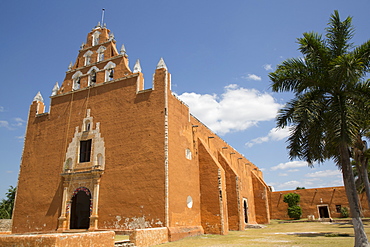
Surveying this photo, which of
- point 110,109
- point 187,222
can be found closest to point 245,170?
point 187,222

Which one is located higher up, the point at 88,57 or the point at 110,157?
the point at 88,57

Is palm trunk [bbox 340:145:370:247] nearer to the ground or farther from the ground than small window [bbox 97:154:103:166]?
nearer to the ground

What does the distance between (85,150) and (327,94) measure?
503 inches

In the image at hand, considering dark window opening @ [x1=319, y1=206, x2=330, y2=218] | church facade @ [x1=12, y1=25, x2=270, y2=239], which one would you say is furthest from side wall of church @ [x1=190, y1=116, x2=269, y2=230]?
dark window opening @ [x1=319, y1=206, x2=330, y2=218]

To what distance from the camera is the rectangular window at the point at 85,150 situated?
16.3 metres

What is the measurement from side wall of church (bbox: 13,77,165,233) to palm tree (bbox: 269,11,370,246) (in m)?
6.66

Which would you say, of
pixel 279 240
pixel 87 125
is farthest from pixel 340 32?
pixel 87 125

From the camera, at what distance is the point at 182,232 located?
45.3 ft

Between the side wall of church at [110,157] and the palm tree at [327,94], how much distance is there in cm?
666

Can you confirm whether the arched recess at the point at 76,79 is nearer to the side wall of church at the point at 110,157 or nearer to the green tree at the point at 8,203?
the side wall of church at the point at 110,157

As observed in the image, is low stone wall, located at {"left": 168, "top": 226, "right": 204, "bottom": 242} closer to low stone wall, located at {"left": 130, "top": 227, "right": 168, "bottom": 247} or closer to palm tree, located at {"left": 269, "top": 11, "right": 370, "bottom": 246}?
low stone wall, located at {"left": 130, "top": 227, "right": 168, "bottom": 247}

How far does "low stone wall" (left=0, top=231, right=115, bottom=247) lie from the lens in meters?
7.48

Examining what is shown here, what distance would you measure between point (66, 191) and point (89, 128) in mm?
3681

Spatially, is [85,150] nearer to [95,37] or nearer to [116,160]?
[116,160]
